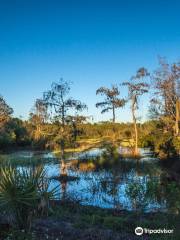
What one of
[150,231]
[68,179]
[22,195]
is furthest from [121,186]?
→ [22,195]

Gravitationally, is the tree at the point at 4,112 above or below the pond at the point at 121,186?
above

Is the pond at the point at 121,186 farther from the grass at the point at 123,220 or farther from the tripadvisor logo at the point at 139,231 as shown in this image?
the tripadvisor logo at the point at 139,231

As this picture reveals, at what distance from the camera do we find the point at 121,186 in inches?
754

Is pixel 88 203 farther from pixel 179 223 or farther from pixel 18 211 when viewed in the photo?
pixel 18 211

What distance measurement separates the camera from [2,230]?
25.1ft

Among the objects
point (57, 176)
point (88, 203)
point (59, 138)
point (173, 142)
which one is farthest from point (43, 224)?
point (173, 142)

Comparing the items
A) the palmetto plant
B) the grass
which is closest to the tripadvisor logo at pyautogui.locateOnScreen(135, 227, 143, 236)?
the grass

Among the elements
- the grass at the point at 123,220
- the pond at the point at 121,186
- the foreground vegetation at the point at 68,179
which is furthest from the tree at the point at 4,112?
the grass at the point at 123,220

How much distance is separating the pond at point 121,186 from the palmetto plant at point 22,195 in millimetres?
580

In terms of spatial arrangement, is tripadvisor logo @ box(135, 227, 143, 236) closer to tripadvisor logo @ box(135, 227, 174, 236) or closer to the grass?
tripadvisor logo @ box(135, 227, 174, 236)

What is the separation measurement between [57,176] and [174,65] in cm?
2232

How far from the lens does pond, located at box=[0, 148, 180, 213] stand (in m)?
12.0

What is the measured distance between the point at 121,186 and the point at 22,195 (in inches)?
491

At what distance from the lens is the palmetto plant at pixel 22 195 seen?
7.37 meters
